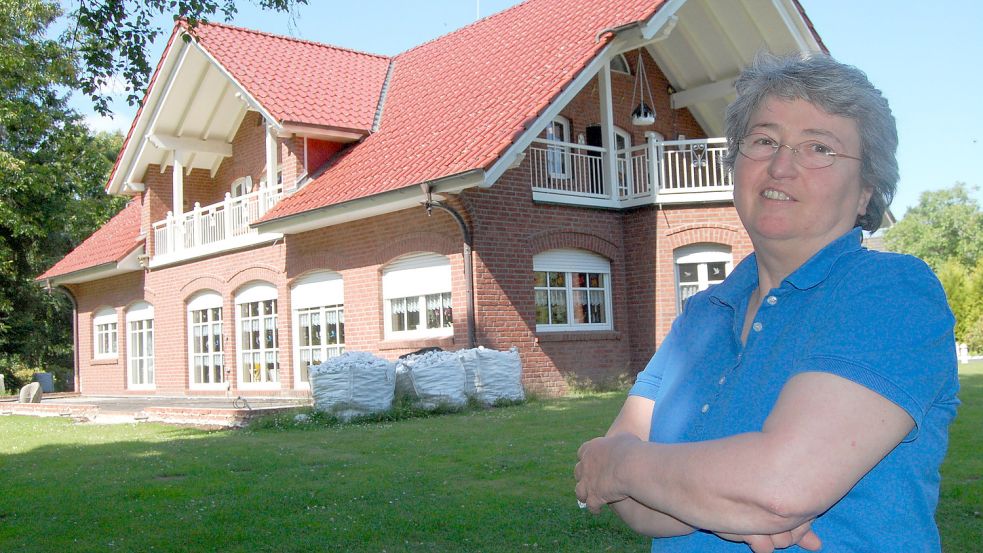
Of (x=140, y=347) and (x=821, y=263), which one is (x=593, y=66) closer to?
(x=821, y=263)

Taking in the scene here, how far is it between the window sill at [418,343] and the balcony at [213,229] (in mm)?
4000

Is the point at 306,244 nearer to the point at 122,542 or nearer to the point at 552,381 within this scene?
the point at 552,381

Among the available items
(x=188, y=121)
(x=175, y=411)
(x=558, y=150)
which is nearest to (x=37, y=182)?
(x=188, y=121)

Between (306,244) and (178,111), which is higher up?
(178,111)

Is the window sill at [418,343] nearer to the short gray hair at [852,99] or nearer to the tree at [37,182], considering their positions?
the tree at [37,182]

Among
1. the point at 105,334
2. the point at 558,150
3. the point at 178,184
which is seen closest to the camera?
the point at 558,150

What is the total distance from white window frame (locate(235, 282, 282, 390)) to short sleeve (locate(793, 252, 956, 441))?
59.9 ft

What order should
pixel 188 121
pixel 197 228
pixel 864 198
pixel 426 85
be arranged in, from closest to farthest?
pixel 864 198
pixel 426 85
pixel 197 228
pixel 188 121

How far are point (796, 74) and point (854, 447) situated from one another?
0.75 metres

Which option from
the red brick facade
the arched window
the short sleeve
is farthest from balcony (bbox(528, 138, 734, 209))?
the short sleeve

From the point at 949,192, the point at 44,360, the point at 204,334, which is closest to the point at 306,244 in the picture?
the point at 204,334

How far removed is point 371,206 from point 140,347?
1213cm

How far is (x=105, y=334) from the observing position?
2628cm

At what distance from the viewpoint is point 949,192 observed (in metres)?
84.9
